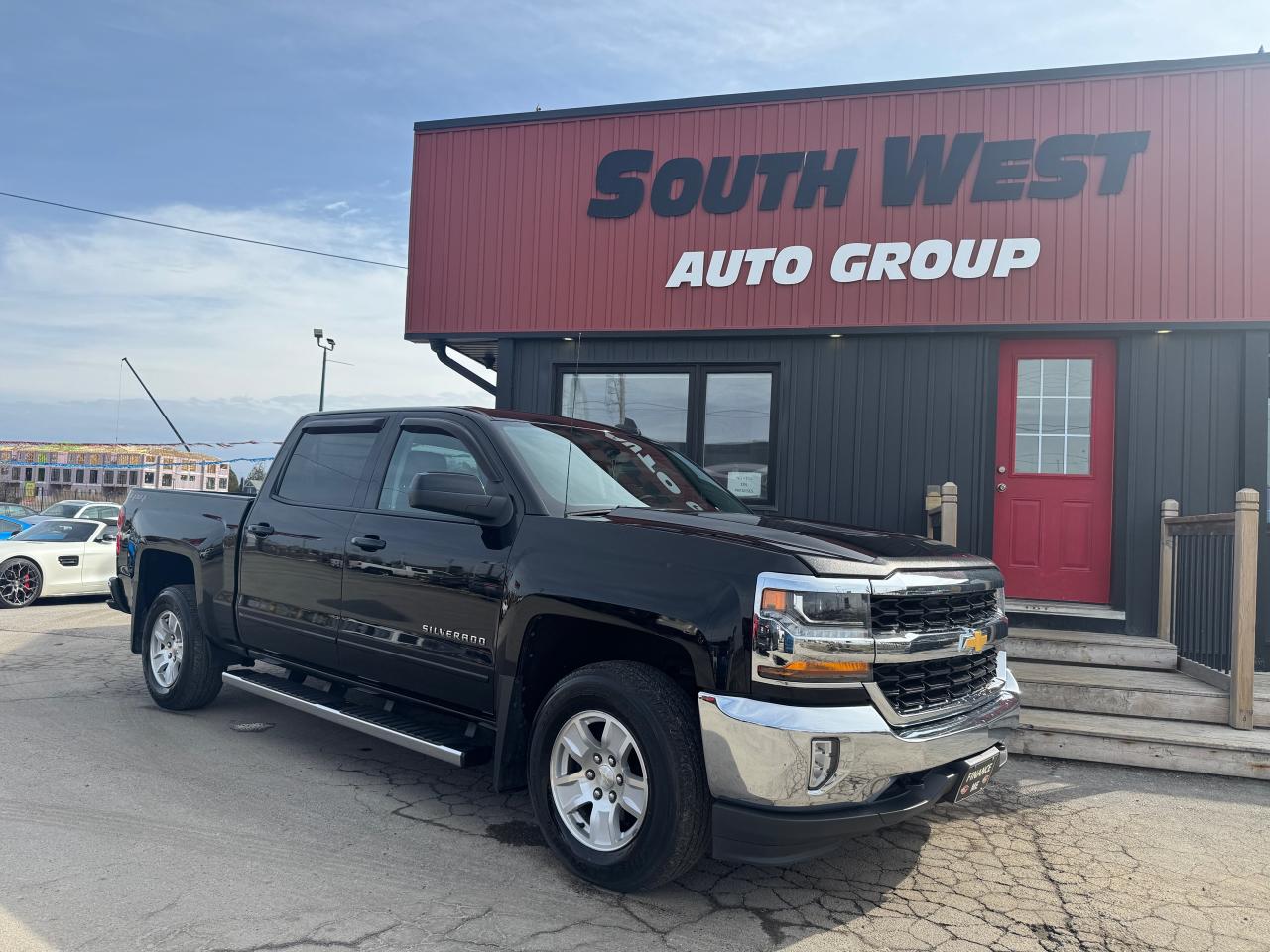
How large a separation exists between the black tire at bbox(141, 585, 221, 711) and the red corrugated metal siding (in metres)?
4.42

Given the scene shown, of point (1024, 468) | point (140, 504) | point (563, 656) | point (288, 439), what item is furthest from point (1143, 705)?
point (140, 504)

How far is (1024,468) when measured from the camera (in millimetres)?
8047

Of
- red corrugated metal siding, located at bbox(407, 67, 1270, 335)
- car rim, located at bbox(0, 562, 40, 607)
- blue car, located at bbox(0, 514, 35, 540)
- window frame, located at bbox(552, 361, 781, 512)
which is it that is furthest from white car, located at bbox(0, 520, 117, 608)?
window frame, located at bbox(552, 361, 781, 512)

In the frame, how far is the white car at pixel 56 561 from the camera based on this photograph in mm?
11578

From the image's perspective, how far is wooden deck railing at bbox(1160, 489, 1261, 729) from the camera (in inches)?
225

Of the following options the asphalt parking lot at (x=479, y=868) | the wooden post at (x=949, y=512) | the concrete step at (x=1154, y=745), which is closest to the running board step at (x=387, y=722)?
the asphalt parking lot at (x=479, y=868)

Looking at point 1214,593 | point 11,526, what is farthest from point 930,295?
point 11,526

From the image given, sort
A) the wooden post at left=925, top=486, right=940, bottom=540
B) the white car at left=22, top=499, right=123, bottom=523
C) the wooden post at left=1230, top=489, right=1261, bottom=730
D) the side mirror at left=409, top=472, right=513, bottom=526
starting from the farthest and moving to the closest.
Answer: the white car at left=22, top=499, right=123, bottom=523, the wooden post at left=925, top=486, right=940, bottom=540, the wooden post at left=1230, top=489, right=1261, bottom=730, the side mirror at left=409, top=472, right=513, bottom=526

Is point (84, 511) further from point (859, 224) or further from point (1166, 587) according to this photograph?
point (1166, 587)

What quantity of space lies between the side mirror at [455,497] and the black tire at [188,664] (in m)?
2.76

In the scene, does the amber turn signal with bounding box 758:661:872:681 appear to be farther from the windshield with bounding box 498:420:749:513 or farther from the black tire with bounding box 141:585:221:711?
the black tire with bounding box 141:585:221:711

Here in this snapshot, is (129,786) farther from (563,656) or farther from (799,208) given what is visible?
(799,208)

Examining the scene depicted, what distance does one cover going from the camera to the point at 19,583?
11617 millimetres

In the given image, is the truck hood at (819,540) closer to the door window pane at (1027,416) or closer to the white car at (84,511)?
the door window pane at (1027,416)
